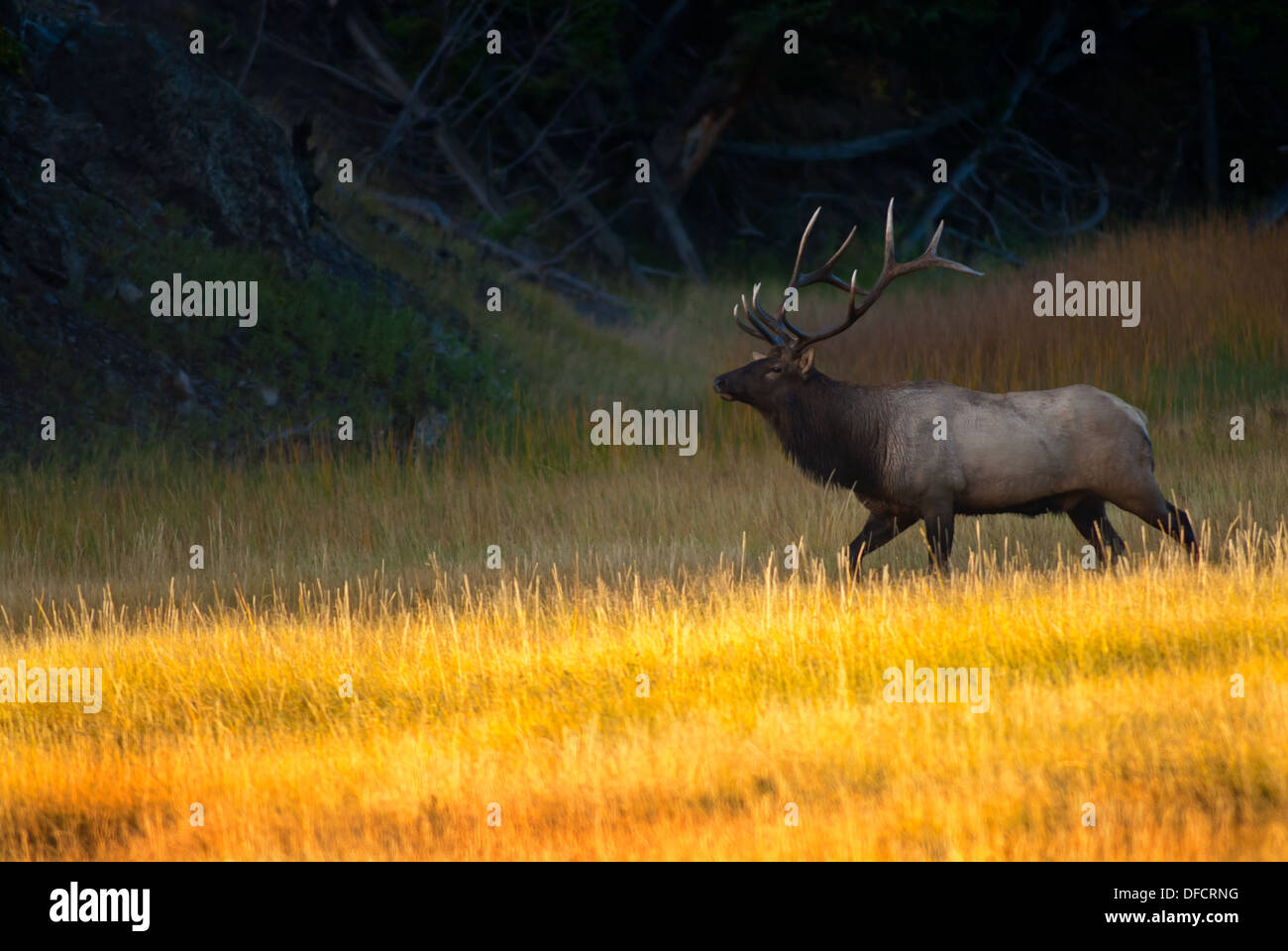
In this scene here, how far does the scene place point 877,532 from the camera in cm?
947

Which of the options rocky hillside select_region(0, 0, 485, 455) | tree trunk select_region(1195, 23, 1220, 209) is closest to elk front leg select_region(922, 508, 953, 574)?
rocky hillside select_region(0, 0, 485, 455)

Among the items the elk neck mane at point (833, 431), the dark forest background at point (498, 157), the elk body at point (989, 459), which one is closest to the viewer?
the elk body at point (989, 459)

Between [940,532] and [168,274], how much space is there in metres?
11.2

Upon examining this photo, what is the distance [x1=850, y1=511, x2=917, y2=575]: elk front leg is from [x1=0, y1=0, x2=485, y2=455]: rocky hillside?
8.39m

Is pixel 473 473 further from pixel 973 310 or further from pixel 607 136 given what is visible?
pixel 607 136

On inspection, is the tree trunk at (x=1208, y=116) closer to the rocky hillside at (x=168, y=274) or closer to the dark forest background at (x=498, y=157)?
the dark forest background at (x=498, y=157)

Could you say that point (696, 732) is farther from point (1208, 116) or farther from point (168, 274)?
point (1208, 116)

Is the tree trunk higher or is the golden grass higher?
the tree trunk

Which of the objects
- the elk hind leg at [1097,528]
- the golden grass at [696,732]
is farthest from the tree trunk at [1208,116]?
the golden grass at [696,732]

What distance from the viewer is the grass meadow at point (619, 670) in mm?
5641

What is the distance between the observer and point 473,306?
22.0 m

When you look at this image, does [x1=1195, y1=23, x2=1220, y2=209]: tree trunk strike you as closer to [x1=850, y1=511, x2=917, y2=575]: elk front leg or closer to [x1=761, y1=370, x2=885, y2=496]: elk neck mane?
[x1=761, y1=370, x2=885, y2=496]: elk neck mane

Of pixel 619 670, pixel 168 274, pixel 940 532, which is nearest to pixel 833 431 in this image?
pixel 940 532

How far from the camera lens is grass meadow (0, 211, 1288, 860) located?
564 centimetres
